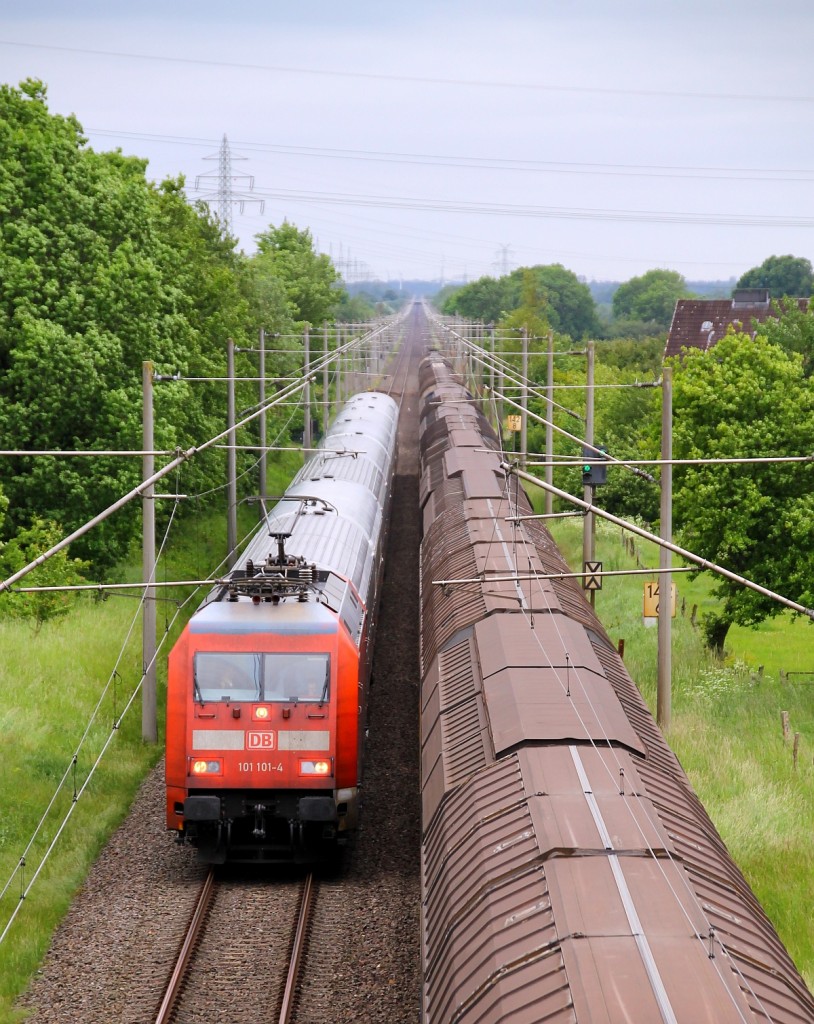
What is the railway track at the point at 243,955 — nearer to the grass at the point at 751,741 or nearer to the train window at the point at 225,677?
the train window at the point at 225,677

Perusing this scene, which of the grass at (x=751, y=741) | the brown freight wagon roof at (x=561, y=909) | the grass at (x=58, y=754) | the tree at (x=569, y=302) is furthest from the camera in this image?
the tree at (x=569, y=302)

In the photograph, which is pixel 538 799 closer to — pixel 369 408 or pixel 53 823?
pixel 53 823

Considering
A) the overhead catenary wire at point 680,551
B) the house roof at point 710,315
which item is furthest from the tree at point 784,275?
the overhead catenary wire at point 680,551

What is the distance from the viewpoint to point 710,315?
79.9 m

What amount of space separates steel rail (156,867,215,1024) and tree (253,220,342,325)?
57.3 meters

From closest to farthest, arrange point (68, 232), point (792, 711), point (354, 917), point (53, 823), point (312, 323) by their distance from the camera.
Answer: point (354, 917), point (53, 823), point (792, 711), point (68, 232), point (312, 323)

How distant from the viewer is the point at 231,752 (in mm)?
14273

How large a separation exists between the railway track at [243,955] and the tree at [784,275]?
139 m

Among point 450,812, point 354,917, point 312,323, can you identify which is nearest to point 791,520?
point 354,917

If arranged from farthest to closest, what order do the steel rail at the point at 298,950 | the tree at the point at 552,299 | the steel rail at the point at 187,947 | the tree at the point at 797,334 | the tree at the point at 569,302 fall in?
the tree at the point at 569,302 → the tree at the point at 552,299 → the tree at the point at 797,334 → the steel rail at the point at 298,950 → the steel rail at the point at 187,947

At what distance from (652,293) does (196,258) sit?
13792cm

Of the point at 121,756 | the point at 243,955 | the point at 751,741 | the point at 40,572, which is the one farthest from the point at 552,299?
the point at 243,955

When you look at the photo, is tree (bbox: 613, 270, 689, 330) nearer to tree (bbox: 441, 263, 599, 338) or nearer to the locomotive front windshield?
tree (bbox: 441, 263, 599, 338)

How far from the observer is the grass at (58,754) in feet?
46.1
